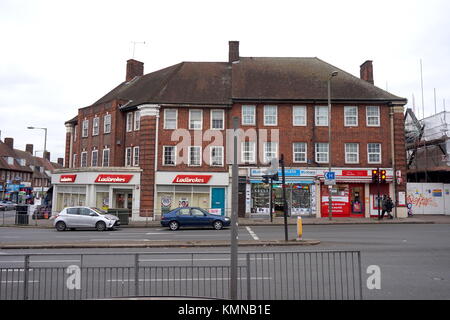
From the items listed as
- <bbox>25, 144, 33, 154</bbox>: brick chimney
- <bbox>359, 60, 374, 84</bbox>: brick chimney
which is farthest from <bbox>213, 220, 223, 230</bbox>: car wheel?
<bbox>25, 144, 33, 154</bbox>: brick chimney

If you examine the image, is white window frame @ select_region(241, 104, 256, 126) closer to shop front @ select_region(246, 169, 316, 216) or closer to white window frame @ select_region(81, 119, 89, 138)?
shop front @ select_region(246, 169, 316, 216)

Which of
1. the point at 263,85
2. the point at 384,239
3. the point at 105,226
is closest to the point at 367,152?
the point at 263,85

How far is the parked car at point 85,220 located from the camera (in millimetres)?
22656

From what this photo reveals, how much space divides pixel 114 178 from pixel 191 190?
623 centimetres

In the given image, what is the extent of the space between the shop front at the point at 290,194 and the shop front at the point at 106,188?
921 centimetres

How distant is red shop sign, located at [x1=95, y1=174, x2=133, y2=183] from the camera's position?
29.4m

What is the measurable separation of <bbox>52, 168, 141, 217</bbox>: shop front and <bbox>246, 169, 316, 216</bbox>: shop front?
30.2ft

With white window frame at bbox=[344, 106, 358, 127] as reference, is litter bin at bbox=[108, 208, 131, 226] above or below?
below

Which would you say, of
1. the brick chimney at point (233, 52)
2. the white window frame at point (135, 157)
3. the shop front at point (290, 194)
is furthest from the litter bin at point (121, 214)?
the brick chimney at point (233, 52)

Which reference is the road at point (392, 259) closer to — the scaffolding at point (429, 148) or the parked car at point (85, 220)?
the parked car at point (85, 220)

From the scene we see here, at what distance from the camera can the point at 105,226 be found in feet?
74.2

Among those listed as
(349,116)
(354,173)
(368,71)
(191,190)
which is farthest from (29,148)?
(354,173)
